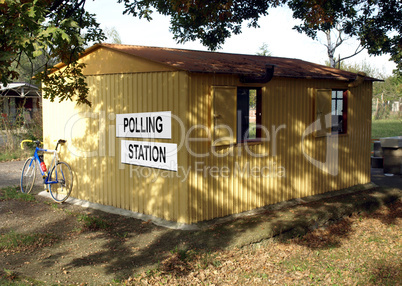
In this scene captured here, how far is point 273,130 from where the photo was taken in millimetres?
9141

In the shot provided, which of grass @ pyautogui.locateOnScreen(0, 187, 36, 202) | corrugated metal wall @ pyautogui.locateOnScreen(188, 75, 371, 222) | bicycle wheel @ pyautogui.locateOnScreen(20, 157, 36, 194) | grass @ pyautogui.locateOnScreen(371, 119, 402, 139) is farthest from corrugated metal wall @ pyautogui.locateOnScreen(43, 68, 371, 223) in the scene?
grass @ pyautogui.locateOnScreen(371, 119, 402, 139)

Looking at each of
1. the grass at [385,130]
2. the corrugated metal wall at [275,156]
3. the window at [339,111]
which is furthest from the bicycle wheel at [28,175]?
the grass at [385,130]

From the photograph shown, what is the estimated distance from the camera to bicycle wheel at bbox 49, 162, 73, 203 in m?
10.0

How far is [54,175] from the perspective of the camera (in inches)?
415

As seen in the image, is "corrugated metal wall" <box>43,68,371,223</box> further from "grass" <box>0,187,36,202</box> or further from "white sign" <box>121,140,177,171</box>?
"grass" <box>0,187,36,202</box>

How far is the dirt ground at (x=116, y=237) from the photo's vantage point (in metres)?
6.18

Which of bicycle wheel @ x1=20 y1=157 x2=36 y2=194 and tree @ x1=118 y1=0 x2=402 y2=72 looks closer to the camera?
bicycle wheel @ x1=20 y1=157 x2=36 y2=194

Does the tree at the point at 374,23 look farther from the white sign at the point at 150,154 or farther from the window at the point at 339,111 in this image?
the white sign at the point at 150,154

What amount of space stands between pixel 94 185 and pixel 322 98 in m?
5.51

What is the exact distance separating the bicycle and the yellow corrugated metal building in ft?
0.80

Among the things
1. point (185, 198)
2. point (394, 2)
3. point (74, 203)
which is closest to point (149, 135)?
point (185, 198)

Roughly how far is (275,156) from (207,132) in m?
Result: 2.01

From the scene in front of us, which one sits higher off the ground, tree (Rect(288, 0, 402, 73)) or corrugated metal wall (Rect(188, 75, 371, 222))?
tree (Rect(288, 0, 402, 73))

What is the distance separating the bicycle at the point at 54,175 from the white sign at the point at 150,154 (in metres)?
1.92
